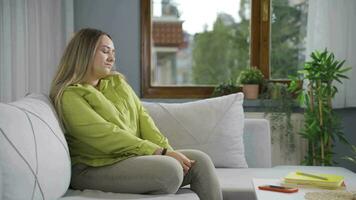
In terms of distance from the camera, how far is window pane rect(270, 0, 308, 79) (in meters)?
3.94

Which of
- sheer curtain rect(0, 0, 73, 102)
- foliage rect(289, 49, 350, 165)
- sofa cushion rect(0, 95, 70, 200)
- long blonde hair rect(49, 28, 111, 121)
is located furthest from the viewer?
foliage rect(289, 49, 350, 165)

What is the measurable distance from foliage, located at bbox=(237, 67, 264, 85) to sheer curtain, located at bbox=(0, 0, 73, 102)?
1.40 m

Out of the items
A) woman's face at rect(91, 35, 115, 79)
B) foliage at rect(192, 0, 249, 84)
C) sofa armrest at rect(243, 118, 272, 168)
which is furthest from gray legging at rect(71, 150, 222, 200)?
foliage at rect(192, 0, 249, 84)

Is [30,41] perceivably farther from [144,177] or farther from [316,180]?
[316,180]

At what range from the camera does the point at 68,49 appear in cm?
211

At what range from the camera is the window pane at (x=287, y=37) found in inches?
155

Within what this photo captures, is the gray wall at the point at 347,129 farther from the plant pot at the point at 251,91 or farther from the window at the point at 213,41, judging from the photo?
the plant pot at the point at 251,91

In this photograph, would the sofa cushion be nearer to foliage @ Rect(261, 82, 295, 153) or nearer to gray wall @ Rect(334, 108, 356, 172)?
foliage @ Rect(261, 82, 295, 153)

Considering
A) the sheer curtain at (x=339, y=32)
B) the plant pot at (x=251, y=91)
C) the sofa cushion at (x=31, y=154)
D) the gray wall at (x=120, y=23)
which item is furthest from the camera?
the gray wall at (x=120, y=23)

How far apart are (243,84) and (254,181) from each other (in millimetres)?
1951

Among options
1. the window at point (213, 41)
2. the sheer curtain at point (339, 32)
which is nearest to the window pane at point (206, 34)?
the window at point (213, 41)

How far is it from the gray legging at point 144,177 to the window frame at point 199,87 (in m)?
2.02

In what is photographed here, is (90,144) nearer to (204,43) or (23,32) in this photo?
(23,32)

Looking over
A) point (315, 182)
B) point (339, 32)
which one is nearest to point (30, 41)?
point (339, 32)
